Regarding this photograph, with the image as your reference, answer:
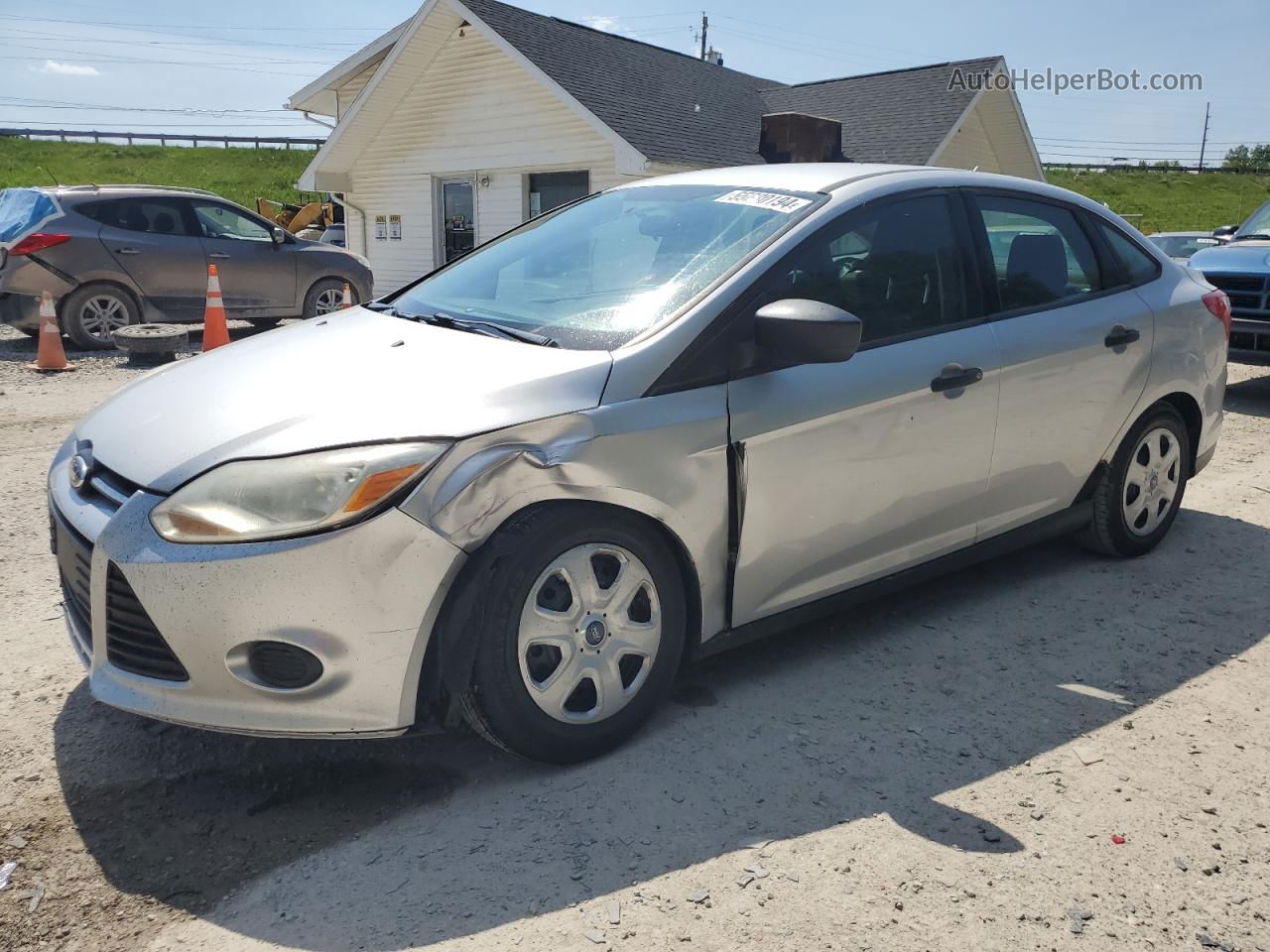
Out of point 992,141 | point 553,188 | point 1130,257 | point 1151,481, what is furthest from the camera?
point 992,141

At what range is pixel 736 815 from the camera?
270 cm

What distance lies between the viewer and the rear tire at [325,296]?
12.5m

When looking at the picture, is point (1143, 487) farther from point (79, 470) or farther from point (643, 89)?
point (643, 89)

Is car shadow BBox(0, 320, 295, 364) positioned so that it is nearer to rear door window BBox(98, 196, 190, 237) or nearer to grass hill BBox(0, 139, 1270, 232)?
rear door window BBox(98, 196, 190, 237)

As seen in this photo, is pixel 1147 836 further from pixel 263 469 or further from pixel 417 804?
pixel 263 469

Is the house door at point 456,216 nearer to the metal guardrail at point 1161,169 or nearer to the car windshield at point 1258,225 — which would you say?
the car windshield at point 1258,225

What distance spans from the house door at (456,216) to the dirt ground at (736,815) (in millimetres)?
15178

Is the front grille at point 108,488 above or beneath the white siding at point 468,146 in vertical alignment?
beneath

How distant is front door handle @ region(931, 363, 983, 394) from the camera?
3565 mm

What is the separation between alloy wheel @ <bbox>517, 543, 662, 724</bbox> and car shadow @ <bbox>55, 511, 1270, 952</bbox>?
21 cm

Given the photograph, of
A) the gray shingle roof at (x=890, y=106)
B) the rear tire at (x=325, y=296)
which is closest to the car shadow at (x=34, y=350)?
the rear tire at (x=325, y=296)

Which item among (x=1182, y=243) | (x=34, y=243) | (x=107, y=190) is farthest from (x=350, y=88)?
(x=1182, y=243)

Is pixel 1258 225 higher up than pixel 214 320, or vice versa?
pixel 1258 225

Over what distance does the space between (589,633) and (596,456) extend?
48 centimetres
